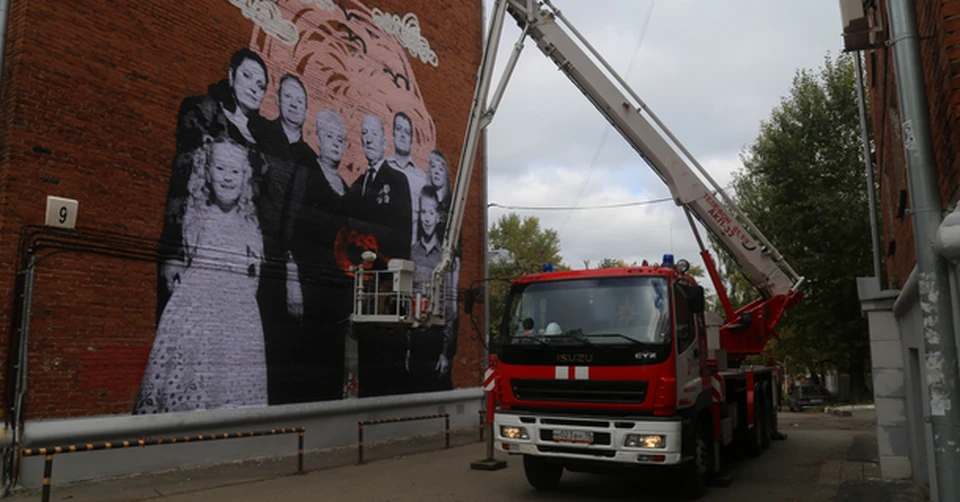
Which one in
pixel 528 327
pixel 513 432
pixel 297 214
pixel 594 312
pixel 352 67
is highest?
pixel 352 67

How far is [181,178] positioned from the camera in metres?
11.5

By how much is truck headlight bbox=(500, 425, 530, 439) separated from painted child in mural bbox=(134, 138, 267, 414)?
5.60m

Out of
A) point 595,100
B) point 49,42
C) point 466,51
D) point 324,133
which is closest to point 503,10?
point 595,100

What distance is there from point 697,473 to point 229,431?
7.64 m

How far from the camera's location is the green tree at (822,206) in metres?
24.8

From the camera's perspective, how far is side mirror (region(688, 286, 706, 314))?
887cm

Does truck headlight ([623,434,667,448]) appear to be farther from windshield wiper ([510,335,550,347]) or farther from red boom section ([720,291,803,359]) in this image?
red boom section ([720,291,803,359])

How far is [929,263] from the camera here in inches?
160

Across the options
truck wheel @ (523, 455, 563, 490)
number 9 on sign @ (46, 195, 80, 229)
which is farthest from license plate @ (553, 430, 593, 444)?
number 9 on sign @ (46, 195, 80, 229)

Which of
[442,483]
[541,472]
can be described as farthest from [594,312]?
[442,483]

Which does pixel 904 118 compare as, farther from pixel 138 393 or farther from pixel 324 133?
pixel 324 133

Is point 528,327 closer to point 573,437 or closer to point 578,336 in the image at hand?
point 578,336

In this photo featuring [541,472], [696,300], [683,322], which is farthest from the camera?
[541,472]

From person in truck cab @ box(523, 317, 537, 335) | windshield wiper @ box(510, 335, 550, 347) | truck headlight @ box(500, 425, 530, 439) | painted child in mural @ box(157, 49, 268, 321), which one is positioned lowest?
truck headlight @ box(500, 425, 530, 439)
